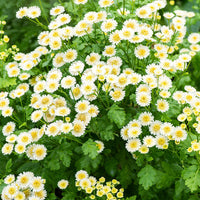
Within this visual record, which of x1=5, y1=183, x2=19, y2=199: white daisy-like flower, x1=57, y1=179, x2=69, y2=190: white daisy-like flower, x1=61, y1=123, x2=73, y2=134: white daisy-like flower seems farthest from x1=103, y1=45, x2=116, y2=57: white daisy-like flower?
x1=5, y1=183, x2=19, y2=199: white daisy-like flower

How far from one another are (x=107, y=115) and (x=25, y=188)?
0.74 metres

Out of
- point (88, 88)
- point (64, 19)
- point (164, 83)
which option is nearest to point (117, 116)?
point (88, 88)

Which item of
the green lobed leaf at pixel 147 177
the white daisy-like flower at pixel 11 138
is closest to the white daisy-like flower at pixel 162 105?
the green lobed leaf at pixel 147 177

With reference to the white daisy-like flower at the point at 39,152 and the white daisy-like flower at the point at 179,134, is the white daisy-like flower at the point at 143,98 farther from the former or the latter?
the white daisy-like flower at the point at 39,152

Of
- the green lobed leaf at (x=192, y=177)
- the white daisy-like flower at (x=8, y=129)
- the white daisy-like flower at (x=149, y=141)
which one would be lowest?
the green lobed leaf at (x=192, y=177)

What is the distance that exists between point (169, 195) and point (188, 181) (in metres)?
0.64

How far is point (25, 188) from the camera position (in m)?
2.19

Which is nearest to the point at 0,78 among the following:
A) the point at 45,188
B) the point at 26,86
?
the point at 26,86

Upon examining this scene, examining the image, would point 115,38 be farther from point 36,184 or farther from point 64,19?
point 36,184

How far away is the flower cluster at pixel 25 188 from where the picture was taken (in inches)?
83.3

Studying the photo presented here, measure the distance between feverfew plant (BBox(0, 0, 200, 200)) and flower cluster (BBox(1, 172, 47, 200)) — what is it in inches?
4.6

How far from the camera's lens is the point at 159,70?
2.22 metres

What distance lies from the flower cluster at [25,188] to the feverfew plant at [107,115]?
116mm

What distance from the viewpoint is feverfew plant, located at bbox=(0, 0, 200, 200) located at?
2158 mm
